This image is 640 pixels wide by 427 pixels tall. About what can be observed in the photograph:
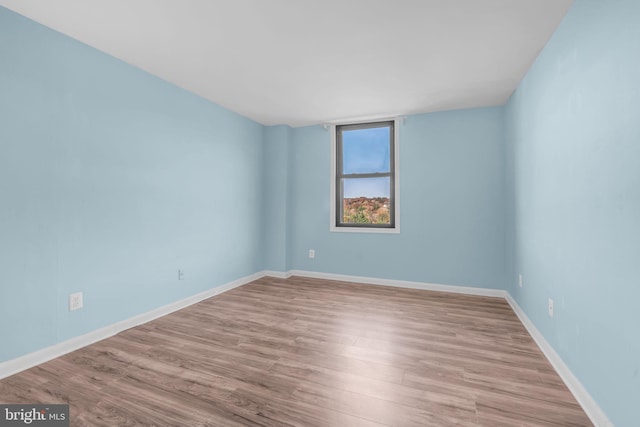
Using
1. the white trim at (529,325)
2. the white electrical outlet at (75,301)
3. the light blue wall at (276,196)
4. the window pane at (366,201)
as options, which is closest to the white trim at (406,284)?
the white trim at (529,325)

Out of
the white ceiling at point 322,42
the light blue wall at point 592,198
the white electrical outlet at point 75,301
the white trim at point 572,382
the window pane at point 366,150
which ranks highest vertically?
the white ceiling at point 322,42

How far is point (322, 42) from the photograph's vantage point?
2.22 meters

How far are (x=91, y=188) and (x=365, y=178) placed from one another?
3.20 metres

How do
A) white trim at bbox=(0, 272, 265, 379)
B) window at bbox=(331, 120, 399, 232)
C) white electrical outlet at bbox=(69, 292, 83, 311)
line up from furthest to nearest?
window at bbox=(331, 120, 399, 232)
white electrical outlet at bbox=(69, 292, 83, 311)
white trim at bbox=(0, 272, 265, 379)

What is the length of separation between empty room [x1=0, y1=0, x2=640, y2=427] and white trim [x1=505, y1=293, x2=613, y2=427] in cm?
2

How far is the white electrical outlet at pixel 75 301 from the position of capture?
2.15 m

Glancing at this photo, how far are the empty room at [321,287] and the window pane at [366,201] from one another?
352 mm

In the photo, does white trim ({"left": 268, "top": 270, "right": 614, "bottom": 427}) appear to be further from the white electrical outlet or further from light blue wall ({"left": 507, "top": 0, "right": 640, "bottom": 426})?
the white electrical outlet

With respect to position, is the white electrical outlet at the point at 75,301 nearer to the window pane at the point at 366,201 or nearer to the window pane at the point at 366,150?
the window pane at the point at 366,201

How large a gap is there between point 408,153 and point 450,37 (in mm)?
1863

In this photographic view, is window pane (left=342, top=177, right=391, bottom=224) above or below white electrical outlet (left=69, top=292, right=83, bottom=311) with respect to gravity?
above

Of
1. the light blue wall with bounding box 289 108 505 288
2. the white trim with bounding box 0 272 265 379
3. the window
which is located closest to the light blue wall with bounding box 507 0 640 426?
the light blue wall with bounding box 289 108 505 288

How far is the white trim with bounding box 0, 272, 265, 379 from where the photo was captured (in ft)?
6.02

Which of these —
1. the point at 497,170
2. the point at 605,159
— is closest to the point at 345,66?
the point at 605,159
